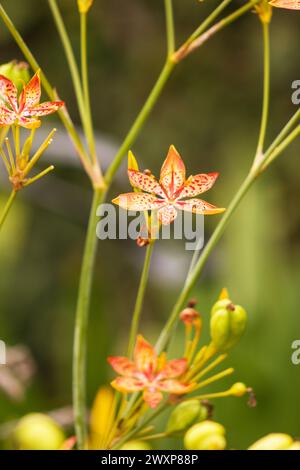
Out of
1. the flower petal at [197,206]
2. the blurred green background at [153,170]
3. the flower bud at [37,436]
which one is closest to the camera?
the flower petal at [197,206]

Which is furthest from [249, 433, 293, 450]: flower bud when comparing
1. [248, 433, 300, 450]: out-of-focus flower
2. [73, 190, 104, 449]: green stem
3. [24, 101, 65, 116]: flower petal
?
[24, 101, 65, 116]: flower petal

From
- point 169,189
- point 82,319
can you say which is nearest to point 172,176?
point 169,189

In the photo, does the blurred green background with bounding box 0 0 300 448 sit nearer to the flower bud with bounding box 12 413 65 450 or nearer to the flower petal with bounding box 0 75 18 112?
the flower bud with bounding box 12 413 65 450

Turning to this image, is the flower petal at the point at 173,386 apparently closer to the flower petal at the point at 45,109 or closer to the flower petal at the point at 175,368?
the flower petal at the point at 175,368

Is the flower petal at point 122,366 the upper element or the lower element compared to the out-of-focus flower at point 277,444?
upper

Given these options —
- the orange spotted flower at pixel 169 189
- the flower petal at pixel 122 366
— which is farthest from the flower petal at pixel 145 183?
the flower petal at pixel 122 366

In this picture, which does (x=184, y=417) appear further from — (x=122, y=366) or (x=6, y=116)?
(x=6, y=116)
